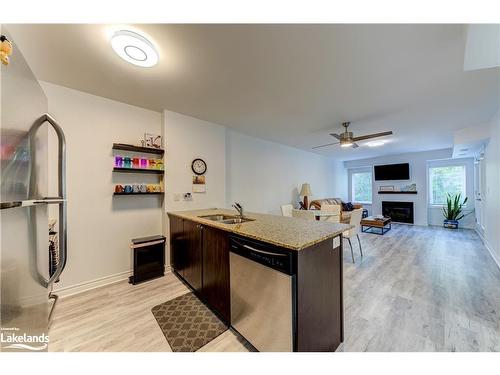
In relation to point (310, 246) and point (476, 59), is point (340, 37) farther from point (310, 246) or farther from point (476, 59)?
point (310, 246)

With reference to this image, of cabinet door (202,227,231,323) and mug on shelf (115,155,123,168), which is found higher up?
mug on shelf (115,155,123,168)

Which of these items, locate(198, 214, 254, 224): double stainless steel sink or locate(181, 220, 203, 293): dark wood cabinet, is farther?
locate(198, 214, 254, 224): double stainless steel sink

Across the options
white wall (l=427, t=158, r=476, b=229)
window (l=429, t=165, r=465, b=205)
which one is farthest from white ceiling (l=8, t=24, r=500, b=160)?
window (l=429, t=165, r=465, b=205)

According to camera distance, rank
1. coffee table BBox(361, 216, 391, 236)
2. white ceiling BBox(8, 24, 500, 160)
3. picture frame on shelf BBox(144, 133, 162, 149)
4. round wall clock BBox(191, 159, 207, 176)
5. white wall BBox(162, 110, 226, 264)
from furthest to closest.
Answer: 1. coffee table BBox(361, 216, 391, 236)
2. round wall clock BBox(191, 159, 207, 176)
3. white wall BBox(162, 110, 226, 264)
4. picture frame on shelf BBox(144, 133, 162, 149)
5. white ceiling BBox(8, 24, 500, 160)

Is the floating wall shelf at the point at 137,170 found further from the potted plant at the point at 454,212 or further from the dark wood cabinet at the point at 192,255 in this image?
the potted plant at the point at 454,212

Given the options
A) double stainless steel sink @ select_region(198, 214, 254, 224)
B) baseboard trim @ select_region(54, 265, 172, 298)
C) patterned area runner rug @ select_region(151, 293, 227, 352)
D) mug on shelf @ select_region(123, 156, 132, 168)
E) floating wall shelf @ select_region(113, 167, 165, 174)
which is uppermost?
mug on shelf @ select_region(123, 156, 132, 168)

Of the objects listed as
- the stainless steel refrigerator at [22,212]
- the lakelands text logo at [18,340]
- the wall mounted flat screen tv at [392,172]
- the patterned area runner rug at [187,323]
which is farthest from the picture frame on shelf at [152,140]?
the wall mounted flat screen tv at [392,172]

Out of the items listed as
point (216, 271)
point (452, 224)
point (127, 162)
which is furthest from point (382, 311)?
point (452, 224)

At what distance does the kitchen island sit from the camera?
1.12 meters

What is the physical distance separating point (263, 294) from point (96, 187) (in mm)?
2475

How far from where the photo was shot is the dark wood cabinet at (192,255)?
80.2 inches

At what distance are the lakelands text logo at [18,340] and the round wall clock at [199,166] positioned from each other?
2.57 m

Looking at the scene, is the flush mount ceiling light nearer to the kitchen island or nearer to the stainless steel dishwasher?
the kitchen island

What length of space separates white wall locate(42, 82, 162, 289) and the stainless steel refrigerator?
182 centimetres
